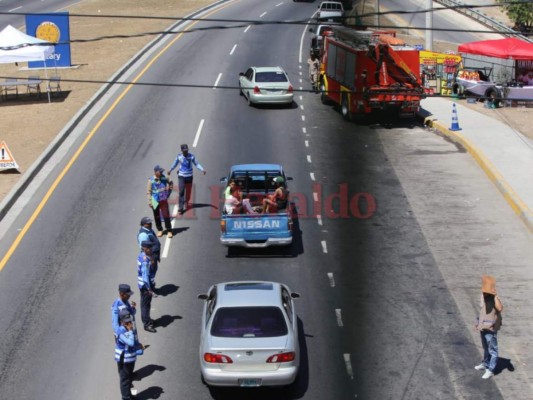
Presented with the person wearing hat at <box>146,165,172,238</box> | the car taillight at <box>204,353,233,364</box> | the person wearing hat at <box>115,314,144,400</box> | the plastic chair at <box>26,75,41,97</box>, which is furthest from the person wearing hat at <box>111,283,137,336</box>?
the plastic chair at <box>26,75,41,97</box>

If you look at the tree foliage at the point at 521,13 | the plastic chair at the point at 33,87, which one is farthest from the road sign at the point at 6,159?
the tree foliage at the point at 521,13

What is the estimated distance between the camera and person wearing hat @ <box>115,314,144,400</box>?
1488cm

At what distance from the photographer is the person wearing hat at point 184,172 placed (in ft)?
81.1

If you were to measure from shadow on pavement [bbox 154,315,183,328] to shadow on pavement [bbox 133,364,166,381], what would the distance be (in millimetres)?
1800

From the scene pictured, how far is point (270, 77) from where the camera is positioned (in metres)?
37.3

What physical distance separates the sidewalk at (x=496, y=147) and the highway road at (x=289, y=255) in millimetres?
440

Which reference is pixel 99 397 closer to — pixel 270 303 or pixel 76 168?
pixel 270 303

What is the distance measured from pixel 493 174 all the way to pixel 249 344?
15290 millimetres

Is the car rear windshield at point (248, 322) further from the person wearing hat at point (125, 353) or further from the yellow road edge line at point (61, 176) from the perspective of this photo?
the yellow road edge line at point (61, 176)

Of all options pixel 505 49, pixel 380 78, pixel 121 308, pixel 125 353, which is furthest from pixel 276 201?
pixel 505 49

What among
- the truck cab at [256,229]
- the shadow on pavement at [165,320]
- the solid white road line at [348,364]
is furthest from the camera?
the truck cab at [256,229]

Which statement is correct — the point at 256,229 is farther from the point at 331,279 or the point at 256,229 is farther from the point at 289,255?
the point at 331,279

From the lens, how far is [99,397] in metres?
15.4

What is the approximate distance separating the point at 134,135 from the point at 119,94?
7.20m
